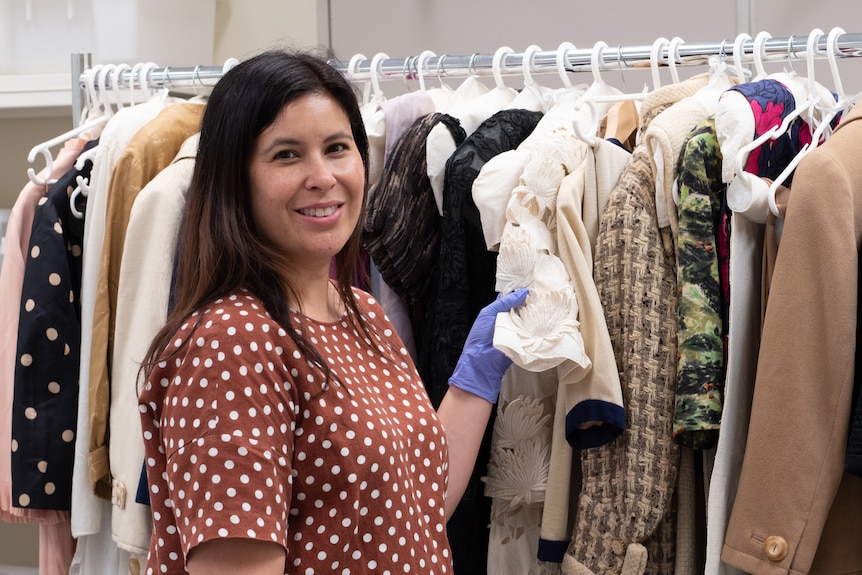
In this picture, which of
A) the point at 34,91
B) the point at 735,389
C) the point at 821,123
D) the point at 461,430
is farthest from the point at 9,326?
the point at 821,123

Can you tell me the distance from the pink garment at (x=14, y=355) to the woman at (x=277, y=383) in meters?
0.78

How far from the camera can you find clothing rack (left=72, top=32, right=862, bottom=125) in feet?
4.97

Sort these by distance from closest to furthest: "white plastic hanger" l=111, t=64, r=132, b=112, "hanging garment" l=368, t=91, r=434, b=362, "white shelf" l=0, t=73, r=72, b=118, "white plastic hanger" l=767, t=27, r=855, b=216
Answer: "white plastic hanger" l=767, t=27, r=855, b=216 < "hanging garment" l=368, t=91, r=434, b=362 < "white plastic hanger" l=111, t=64, r=132, b=112 < "white shelf" l=0, t=73, r=72, b=118

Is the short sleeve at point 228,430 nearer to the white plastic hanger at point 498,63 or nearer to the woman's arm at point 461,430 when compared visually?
the woman's arm at point 461,430

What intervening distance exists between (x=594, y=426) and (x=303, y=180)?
1.86ft

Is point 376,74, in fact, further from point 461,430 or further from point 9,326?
point 9,326

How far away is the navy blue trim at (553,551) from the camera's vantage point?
1.49 m

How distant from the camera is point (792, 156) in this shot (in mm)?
1511

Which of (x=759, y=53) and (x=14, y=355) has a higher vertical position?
(x=759, y=53)

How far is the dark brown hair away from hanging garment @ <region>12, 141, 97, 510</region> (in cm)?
68

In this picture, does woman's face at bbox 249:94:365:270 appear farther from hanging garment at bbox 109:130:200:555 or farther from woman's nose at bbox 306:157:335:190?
hanging garment at bbox 109:130:200:555

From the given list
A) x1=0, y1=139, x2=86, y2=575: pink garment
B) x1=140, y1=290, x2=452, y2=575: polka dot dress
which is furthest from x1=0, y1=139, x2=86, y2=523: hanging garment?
x1=140, y1=290, x2=452, y2=575: polka dot dress

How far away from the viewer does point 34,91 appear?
2100mm

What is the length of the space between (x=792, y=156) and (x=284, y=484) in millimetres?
905
